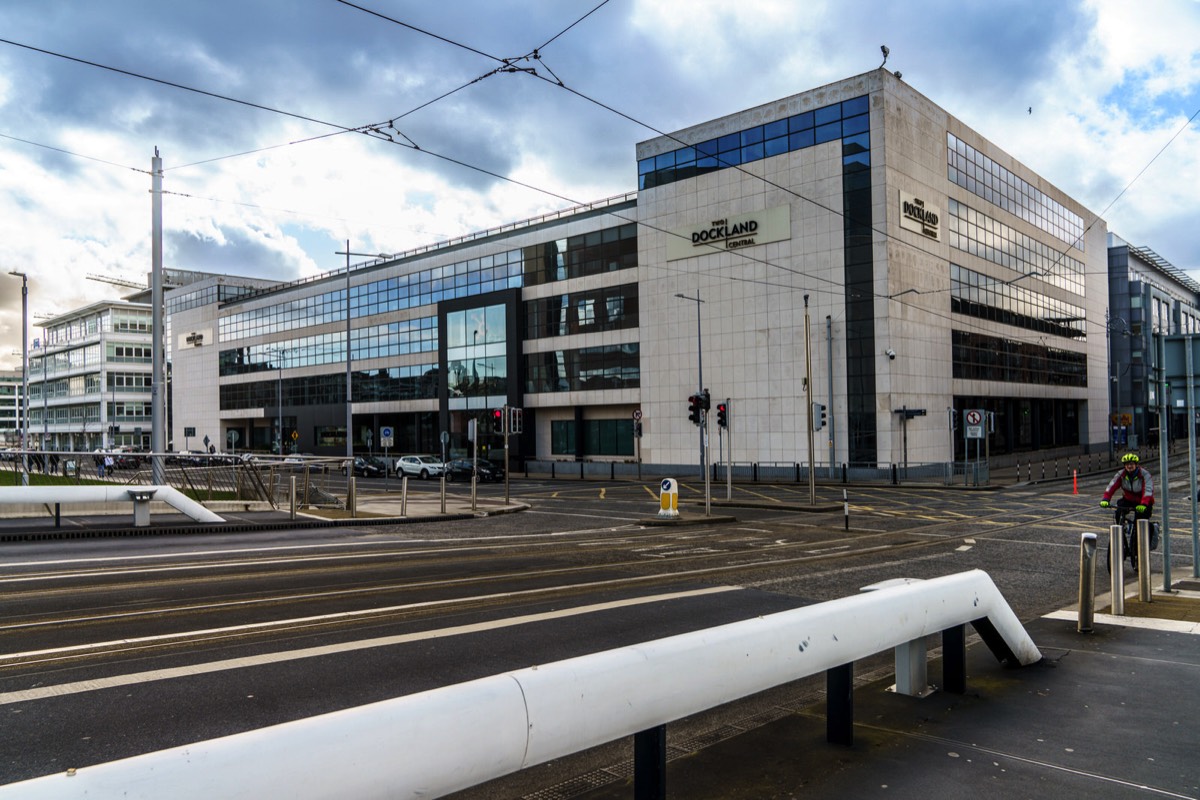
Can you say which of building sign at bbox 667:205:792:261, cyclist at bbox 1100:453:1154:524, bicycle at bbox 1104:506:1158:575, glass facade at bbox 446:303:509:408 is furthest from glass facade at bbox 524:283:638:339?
cyclist at bbox 1100:453:1154:524

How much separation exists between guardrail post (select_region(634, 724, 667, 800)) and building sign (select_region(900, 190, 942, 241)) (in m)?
40.3

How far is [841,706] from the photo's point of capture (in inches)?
170

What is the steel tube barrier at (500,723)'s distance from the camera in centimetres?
209

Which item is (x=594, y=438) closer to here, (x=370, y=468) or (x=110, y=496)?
(x=370, y=468)

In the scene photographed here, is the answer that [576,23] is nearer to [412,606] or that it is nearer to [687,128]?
[412,606]

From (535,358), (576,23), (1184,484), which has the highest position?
(576,23)

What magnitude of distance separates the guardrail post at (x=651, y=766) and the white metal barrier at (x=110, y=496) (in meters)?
16.3

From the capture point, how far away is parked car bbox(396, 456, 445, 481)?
48.3 m

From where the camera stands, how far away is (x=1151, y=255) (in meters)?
88.5

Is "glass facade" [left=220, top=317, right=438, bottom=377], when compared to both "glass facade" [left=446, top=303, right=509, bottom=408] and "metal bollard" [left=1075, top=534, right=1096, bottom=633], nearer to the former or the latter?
"glass facade" [left=446, top=303, right=509, bottom=408]

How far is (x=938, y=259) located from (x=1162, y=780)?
42706 millimetres

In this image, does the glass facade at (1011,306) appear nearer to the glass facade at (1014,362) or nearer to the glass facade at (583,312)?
the glass facade at (1014,362)

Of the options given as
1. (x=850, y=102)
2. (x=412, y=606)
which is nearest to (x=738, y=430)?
(x=850, y=102)

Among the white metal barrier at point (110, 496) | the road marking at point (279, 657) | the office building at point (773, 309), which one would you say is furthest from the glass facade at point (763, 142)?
the road marking at point (279, 657)
